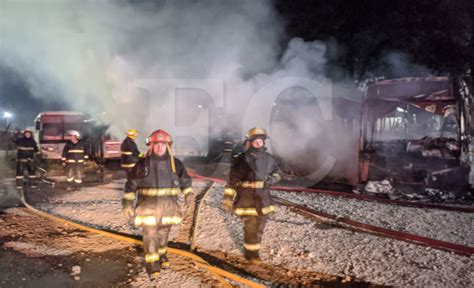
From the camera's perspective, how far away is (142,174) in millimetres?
3619

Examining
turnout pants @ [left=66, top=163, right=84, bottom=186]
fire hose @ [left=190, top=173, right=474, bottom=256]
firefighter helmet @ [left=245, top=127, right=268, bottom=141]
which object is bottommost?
fire hose @ [left=190, top=173, right=474, bottom=256]

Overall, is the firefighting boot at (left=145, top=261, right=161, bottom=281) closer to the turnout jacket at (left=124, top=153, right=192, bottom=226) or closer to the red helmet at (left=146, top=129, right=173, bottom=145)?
the turnout jacket at (left=124, top=153, right=192, bottom=226)

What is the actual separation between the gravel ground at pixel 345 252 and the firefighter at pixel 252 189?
1.53 feet

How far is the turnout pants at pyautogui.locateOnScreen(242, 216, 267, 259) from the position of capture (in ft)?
13.1

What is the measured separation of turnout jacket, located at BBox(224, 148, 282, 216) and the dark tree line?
14.1 meters

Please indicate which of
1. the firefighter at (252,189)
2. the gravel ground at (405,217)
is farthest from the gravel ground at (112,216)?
the gravel ground at (405,217)

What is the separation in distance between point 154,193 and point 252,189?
1.09 meters

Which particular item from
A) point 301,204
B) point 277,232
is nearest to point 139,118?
point 301,204

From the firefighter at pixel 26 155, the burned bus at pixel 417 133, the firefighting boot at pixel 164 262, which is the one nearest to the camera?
the firefighting boot at pixel 164 262

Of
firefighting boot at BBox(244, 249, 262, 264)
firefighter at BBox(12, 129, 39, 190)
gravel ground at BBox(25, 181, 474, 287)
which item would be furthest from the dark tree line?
firefighting boot at BBox(244, 249, 262, 264)

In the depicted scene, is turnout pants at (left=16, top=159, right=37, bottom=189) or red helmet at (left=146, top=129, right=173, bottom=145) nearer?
red helmet at (left=146, top=129, right=173, bottom=145)

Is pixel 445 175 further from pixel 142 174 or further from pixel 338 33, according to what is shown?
pixel 338 33

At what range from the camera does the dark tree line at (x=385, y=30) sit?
16.2 metres

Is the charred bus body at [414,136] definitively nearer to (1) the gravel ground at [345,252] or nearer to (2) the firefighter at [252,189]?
(1) the gravel ground at [345,252]
